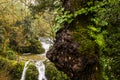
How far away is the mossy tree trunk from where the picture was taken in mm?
5395

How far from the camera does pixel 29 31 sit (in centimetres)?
3328

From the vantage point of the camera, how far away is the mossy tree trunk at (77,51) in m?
5.39

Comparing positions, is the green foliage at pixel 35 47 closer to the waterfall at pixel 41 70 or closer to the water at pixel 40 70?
the water at pixel 40 70

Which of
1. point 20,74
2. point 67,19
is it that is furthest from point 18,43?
point 67,19

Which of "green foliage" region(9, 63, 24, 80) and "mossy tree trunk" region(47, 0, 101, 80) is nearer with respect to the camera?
"mossy tree trunk" region(47, 0, 101, 80)

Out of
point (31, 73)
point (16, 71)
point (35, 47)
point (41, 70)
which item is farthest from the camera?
point (35, 47)

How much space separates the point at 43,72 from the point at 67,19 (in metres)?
16.5

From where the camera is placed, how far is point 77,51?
5410 mm

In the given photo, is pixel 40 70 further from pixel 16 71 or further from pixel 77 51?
pixel 77 51

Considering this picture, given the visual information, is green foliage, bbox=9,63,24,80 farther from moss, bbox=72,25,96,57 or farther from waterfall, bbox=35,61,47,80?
moss, bbox=72,25,96,57

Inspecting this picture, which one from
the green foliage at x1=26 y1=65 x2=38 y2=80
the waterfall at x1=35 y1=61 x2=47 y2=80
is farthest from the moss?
the green foliage at x1=26 y1=65 x2=38 y2=80

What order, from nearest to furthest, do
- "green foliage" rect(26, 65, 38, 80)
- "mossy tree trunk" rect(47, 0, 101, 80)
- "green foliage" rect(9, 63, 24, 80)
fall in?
"mossy tree trunk" rect(47, 0, 101, 80), "green foliage" rect(26, 65, 38, 80), "green foliage" rect(9, 63, 24, 80)

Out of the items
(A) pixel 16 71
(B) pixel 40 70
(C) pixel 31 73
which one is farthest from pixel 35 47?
(C) pixel 31 73

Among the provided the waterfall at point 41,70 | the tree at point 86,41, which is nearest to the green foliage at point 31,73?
the waterfall at point 41,70
